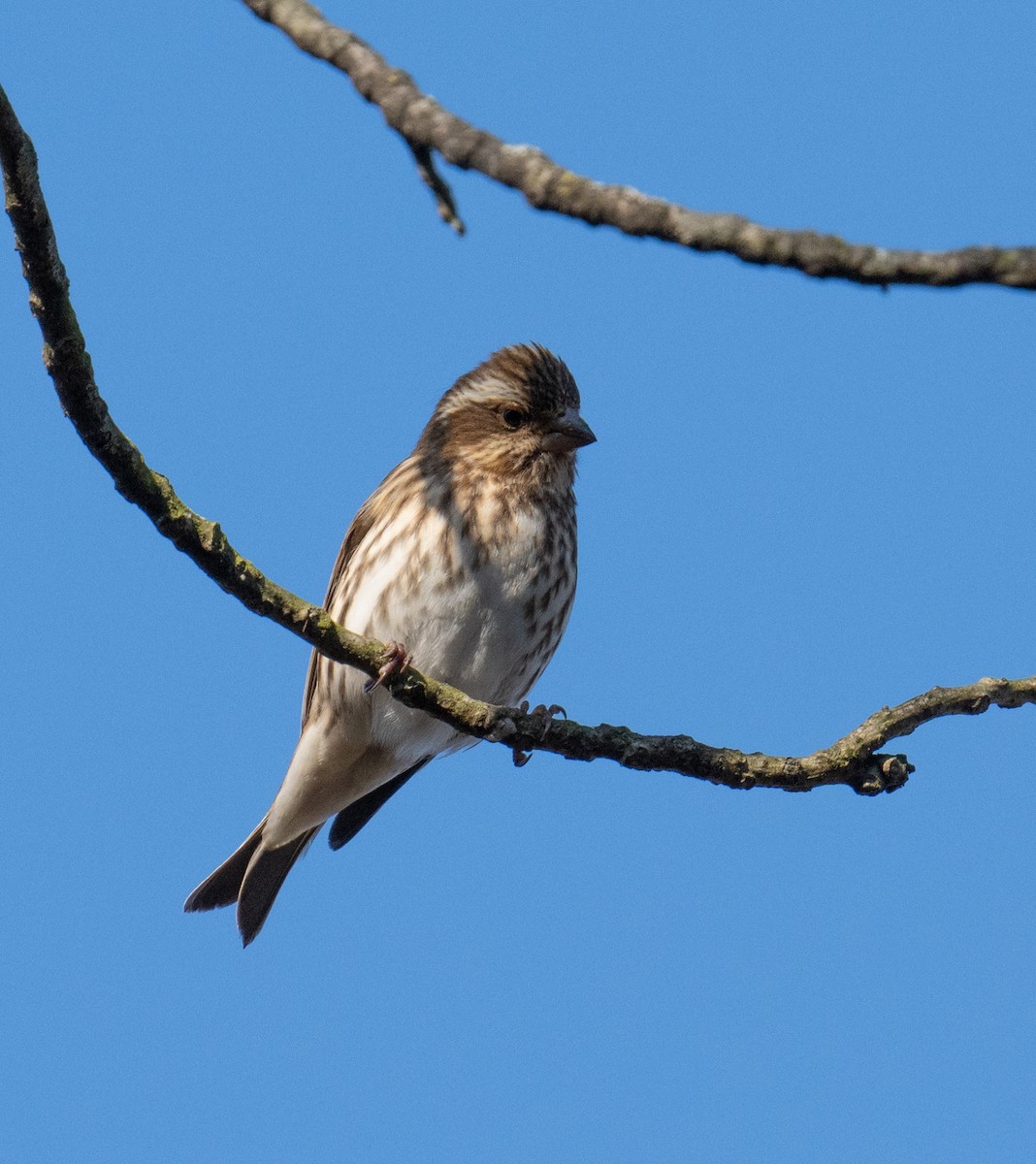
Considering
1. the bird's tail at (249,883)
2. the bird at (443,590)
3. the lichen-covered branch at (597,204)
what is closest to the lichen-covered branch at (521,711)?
the lichen-covered branch at (597,204)

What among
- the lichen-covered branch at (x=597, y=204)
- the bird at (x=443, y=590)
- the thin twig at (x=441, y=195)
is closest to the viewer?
the lichen-covered branch at (x=597, y=204)

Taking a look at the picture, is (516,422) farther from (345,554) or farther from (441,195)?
(441,195)

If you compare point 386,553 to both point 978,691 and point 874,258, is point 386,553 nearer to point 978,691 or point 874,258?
point 978,691

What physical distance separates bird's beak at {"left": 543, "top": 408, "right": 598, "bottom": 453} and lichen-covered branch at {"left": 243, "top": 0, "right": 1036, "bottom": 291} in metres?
4.14

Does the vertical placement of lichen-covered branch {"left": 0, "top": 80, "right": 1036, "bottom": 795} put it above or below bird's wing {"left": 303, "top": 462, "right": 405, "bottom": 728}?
below

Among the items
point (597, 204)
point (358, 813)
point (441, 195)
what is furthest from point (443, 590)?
point (597, 204)

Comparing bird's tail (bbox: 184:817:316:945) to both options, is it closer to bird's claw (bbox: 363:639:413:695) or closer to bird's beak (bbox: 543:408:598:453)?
bird's beak (bbox: 543:408:598:453)

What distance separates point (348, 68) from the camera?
3188 millimetres

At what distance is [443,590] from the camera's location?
22.7ft

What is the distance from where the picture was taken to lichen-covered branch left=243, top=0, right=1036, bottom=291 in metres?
2.56

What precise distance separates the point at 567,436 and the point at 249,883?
10.1 feet

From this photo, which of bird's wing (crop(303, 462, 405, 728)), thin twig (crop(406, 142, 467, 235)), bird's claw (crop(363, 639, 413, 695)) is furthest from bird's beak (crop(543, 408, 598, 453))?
thin twig (crop(406, 142, 467, 235))

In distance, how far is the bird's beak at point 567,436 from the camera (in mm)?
7367

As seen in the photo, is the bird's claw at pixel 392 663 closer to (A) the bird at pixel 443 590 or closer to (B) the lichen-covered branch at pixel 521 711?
(B) the lichen-covered branch at pixel 521 711
